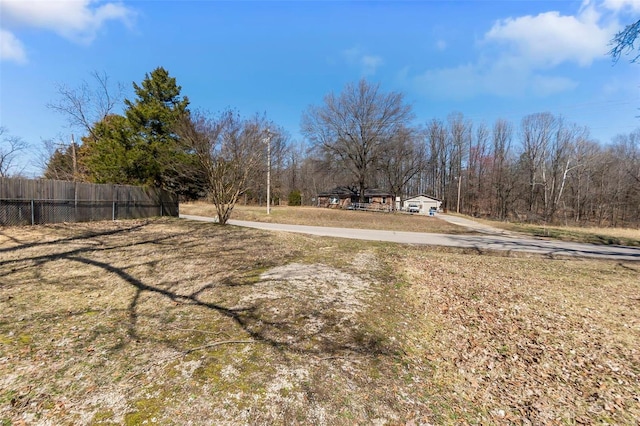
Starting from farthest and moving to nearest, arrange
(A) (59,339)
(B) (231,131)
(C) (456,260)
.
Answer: (B) (231,131), (C) (456,260), (A) (59,339)

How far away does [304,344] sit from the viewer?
3.15m

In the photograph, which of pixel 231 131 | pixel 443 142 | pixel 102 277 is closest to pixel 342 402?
pixel 102 277

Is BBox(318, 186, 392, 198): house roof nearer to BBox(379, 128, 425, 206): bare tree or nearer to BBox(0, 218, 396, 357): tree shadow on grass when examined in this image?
BBox(379, 128, 425, 206): bare tree

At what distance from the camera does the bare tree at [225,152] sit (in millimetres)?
11969

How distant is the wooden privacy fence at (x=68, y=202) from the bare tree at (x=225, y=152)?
198 inches

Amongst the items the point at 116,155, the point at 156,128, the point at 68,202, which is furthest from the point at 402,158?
the point at 68,202

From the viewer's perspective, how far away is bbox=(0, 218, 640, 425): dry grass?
2264 mm

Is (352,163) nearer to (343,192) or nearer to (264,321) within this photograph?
(343,192)

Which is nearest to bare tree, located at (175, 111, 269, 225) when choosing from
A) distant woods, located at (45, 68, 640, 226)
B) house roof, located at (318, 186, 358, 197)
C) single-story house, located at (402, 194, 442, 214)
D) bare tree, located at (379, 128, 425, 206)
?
distant woods, located at (45, 68, 640, 226)

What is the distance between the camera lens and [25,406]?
2098 mm

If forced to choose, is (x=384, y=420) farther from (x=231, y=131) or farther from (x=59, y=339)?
(x=231, y=131)

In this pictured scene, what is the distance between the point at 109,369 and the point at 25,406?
0.55 metres

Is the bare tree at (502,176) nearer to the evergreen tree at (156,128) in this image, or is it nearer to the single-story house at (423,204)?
the single-story house at (423,204)

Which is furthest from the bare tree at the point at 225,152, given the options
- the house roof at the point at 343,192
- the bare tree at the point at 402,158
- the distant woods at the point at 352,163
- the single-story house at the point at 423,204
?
the single-story house at the point at 423,204
